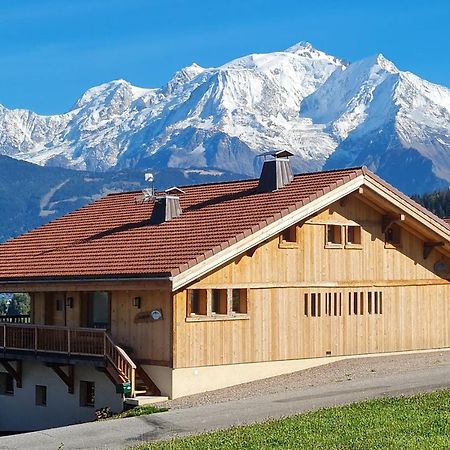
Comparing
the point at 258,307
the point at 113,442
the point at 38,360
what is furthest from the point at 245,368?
the point at 113,442

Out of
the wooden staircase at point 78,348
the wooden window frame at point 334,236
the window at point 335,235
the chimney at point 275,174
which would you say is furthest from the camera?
the chimney at point 275,174

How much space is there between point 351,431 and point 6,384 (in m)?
15.6

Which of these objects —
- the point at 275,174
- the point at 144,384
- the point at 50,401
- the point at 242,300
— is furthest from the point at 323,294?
the point at 50,401

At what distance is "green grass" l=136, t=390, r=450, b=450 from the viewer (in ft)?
54.9

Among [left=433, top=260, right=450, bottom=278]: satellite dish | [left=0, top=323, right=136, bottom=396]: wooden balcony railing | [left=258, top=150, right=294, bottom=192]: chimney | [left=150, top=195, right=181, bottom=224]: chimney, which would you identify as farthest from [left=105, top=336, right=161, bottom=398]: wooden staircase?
[left=433, top=260, right=450, bottom=278]: satellite dish

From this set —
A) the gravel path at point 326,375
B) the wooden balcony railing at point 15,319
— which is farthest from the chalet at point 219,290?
the wooden balcony railing at point 15,319

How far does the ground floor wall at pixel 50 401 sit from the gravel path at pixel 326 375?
8.14 ft

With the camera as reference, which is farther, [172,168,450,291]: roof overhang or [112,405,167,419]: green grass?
[172,168,450,291]: roof overhang

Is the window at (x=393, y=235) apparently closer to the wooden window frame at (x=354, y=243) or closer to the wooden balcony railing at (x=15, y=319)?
the wooden window frame at (x=354, y=243)

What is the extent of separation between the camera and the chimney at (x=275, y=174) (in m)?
29.7

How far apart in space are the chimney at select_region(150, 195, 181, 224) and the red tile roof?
0.81ft

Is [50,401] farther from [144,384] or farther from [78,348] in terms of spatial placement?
[144,384]

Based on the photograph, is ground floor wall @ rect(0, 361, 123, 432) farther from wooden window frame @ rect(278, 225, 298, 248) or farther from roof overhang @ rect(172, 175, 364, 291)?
wooden window frame @ rect(278, 225, 298, 248)

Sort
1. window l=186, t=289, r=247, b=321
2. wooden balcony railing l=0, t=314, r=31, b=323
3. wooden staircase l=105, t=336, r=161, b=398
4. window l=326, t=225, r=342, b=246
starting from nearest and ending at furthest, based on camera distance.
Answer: wooden staircase l=105, t=336, r=161, b=398 → window l=186, t=289, r=247, b=321 → window l=326, t=225, r=342, b=246 → wooden balcony railing l=0, t=314, r=31, b=323
